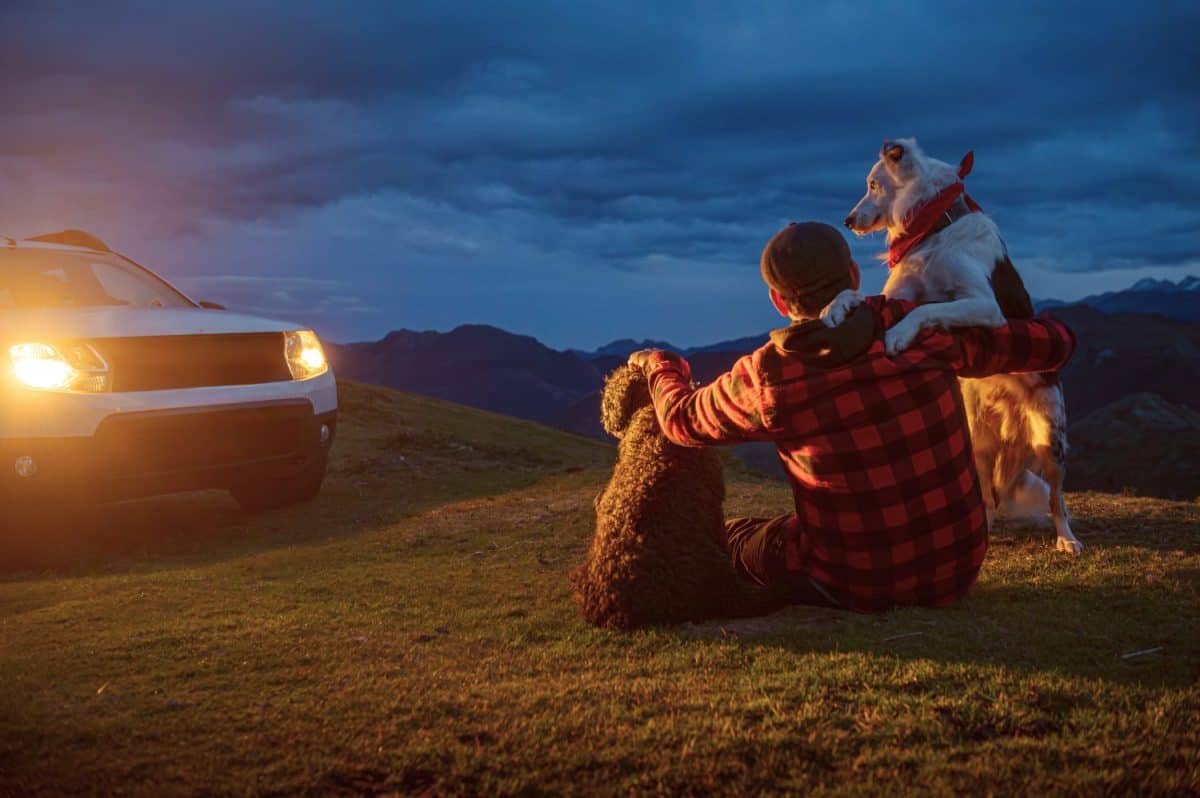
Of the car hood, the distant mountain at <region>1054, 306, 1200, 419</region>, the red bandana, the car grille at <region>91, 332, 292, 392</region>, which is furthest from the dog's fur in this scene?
the distant mountain at <region>1054, 306, 1200, 419</region>

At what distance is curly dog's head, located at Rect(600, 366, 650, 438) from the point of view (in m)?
4.14

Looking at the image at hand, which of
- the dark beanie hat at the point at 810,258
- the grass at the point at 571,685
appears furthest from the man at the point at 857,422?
the grass at the point at 571,685

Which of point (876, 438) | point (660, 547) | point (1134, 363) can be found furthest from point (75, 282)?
point (1134, 363)

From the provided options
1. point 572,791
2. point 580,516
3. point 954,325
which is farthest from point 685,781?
point 580,516

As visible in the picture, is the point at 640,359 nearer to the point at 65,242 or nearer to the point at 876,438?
the point at 876,438

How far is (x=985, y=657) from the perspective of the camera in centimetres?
315

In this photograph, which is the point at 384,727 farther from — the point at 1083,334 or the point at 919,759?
the point at 1083,334

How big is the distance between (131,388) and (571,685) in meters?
4.77

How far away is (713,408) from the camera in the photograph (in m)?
3.39

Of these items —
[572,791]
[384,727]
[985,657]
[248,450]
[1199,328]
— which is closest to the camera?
[572,791]

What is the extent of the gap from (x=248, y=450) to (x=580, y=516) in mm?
2758

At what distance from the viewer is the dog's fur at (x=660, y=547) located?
3770mm

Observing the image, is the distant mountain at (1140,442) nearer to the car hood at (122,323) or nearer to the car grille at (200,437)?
the car grille at (200,437)

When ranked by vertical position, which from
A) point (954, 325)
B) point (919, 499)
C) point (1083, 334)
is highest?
point (1083, 334)
